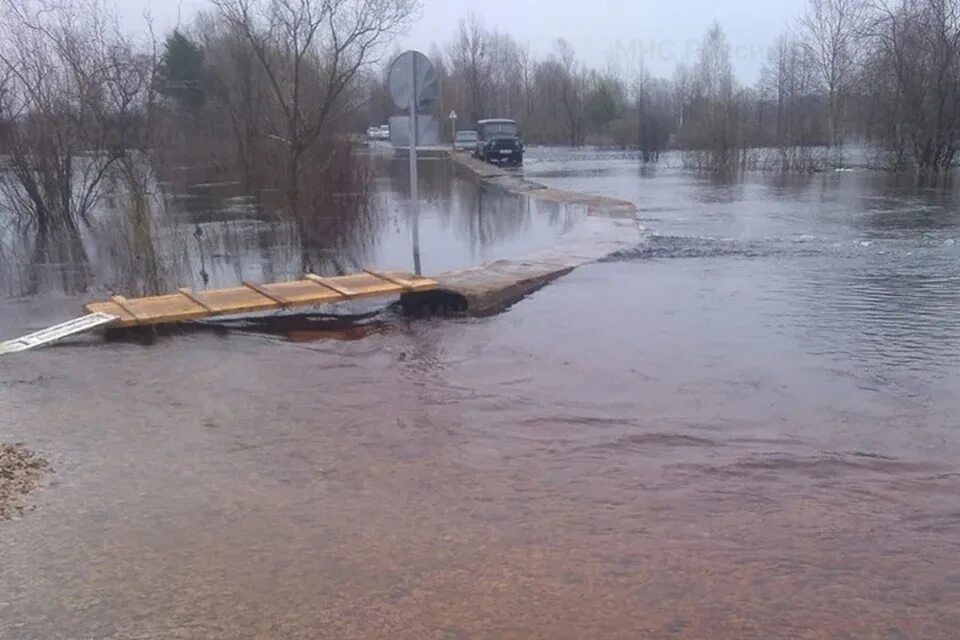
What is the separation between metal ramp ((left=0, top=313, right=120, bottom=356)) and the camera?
8.56 metres

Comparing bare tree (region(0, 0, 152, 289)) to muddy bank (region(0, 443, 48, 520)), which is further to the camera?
bare tree (region(0, 0, 152, 289))

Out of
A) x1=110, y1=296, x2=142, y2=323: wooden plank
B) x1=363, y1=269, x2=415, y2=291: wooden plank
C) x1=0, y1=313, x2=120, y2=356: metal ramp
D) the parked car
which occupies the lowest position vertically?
x1=0, y1=313, x2=120, y2=356: metal ramp

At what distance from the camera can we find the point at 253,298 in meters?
9.95

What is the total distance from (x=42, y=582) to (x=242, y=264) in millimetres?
11009

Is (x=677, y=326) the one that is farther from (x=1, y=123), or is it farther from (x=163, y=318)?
(x=1, y=123)

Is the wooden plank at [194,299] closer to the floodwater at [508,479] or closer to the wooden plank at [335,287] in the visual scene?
the floodwater at [508,479]

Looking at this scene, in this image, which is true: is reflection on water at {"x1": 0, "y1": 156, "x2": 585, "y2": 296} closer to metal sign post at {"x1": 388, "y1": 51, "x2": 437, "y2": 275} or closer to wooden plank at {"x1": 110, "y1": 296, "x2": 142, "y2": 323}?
wooden plank at {"x1": 110, "y1": 296, "x2": 142, "y2": 323}

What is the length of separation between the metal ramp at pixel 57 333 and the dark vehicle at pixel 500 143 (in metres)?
36.7

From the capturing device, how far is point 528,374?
7.97 metres

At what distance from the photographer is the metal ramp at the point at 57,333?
8.56 meters

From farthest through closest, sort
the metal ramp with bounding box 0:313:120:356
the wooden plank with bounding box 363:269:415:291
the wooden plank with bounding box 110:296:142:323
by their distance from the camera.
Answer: the wooden plank with bounding box 363:269:415:291 → the wooden plank with bounding box 110:296:142:323 → the metal ramp with bounding box 0:313:120:356

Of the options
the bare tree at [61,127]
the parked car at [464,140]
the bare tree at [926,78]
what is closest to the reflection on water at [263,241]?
the bare tree at [61,127]

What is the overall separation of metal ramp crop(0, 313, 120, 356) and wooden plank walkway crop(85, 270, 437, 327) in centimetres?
16

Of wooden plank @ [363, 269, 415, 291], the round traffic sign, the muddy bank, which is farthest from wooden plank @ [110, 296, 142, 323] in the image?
the round traffic sign
